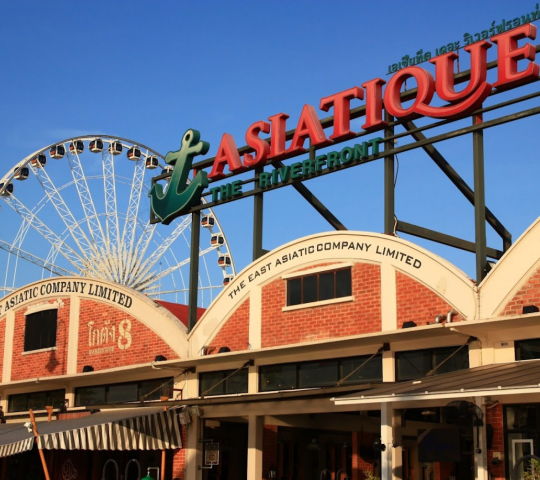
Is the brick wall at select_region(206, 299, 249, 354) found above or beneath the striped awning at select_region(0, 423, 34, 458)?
above

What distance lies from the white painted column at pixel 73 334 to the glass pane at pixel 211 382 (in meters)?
5.50

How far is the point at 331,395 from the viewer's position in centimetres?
2023

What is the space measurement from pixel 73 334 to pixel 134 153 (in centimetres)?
1845

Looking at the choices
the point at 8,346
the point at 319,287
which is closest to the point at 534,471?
the point at 319,287

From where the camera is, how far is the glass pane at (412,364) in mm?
20078

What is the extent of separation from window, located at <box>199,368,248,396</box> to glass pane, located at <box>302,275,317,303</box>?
2759mm

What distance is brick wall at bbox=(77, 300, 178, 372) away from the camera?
26734 mm

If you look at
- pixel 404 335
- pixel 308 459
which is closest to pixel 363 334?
pixel 404 335

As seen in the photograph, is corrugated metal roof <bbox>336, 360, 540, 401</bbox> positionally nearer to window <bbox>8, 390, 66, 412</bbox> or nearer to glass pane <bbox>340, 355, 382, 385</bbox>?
glass pane <bbox>340, 355, 382, 385</bbox>

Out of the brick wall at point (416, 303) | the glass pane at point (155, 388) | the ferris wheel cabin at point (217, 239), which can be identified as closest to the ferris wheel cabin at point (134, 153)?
the ferris wheel cabin at point (217, 239)

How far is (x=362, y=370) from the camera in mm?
21328

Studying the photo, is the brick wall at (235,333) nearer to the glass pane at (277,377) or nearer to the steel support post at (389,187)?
the glass pane at (277,377)

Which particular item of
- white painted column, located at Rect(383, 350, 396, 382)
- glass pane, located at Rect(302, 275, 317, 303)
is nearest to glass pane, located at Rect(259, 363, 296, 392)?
glass pane, located at Rect(302, 275, 317, 303)

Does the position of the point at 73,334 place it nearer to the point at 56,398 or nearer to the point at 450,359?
the point at 56,398
